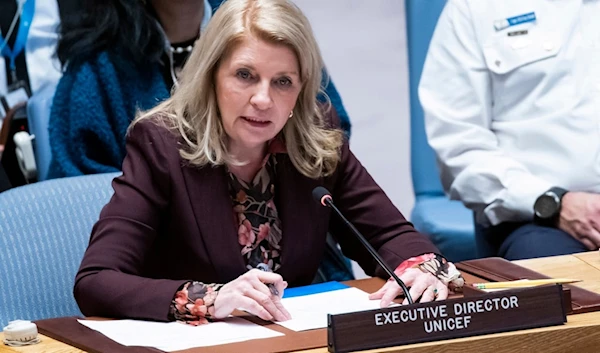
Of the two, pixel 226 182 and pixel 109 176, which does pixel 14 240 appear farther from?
pixel 226 182

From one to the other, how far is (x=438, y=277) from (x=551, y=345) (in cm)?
43

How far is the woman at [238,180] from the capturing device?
2.25m

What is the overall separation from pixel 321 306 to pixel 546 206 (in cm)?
119

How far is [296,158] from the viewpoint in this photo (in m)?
2.45

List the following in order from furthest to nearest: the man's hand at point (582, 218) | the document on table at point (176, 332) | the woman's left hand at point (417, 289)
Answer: the man's hand at point (582, 218) < the woman's left hand at point (417, 289) < the document on table at point (176, 332)

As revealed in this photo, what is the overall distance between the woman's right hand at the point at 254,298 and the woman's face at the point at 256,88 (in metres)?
0.44

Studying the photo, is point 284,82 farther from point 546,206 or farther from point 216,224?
point 546,206

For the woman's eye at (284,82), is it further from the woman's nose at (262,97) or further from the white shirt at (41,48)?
the white shirt at (41,48)

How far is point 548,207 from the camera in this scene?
121 inches

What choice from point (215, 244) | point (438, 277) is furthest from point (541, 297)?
point (215, 244)

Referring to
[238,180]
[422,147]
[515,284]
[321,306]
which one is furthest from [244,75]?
[422,147]

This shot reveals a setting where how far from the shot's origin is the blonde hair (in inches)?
91.4

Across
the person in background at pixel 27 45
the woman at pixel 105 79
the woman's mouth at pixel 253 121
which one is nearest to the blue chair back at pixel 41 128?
the woman at pixel 105 79

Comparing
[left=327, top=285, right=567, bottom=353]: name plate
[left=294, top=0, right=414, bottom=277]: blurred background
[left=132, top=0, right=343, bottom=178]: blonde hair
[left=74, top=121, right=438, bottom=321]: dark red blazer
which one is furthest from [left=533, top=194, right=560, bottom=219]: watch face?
[left=327, top=285, right=567, bottom=353]: name plate
